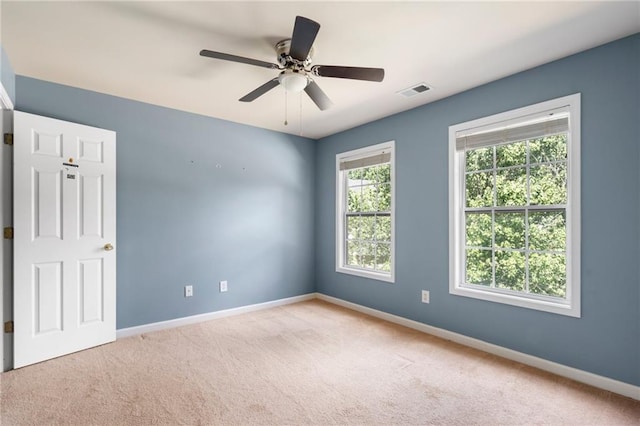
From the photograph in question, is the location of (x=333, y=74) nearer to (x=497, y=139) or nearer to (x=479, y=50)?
(x=479, y=50)

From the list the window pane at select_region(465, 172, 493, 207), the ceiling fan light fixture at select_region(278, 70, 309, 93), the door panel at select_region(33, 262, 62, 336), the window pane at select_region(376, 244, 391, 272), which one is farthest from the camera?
the window pane at select_region(376, 244, 391, 272)

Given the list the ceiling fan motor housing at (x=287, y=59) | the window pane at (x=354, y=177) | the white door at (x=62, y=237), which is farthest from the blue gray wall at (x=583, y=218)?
the white door at (x=62, y=237)

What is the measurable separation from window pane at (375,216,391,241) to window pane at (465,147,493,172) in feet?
3.86

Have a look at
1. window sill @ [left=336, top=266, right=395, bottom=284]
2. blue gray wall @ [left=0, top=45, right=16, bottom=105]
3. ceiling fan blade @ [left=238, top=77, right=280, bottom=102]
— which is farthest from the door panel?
window sill @ [left=336, top=266, right=395, bottom=284]

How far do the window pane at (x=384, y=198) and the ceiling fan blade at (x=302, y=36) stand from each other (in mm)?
2332

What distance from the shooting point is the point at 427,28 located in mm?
2191

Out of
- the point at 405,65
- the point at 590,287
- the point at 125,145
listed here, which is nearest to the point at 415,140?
the point at 405,65

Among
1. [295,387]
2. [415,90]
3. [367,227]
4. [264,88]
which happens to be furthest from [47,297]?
[415,90]

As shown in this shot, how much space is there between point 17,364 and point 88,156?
187cm

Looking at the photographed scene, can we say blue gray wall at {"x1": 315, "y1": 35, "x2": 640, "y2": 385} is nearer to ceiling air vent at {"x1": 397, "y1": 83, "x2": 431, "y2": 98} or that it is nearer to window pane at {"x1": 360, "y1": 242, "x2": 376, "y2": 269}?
ceiling air vent at {"x1": 397, "y1": 83, "x2": 431, "y2": 98}

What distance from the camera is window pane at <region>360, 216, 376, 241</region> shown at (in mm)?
4344

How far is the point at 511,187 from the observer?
9.77ft

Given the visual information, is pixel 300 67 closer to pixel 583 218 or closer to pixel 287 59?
pixel 287 59

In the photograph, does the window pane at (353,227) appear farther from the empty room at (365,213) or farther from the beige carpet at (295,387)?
the beige carpet at (295,387)
